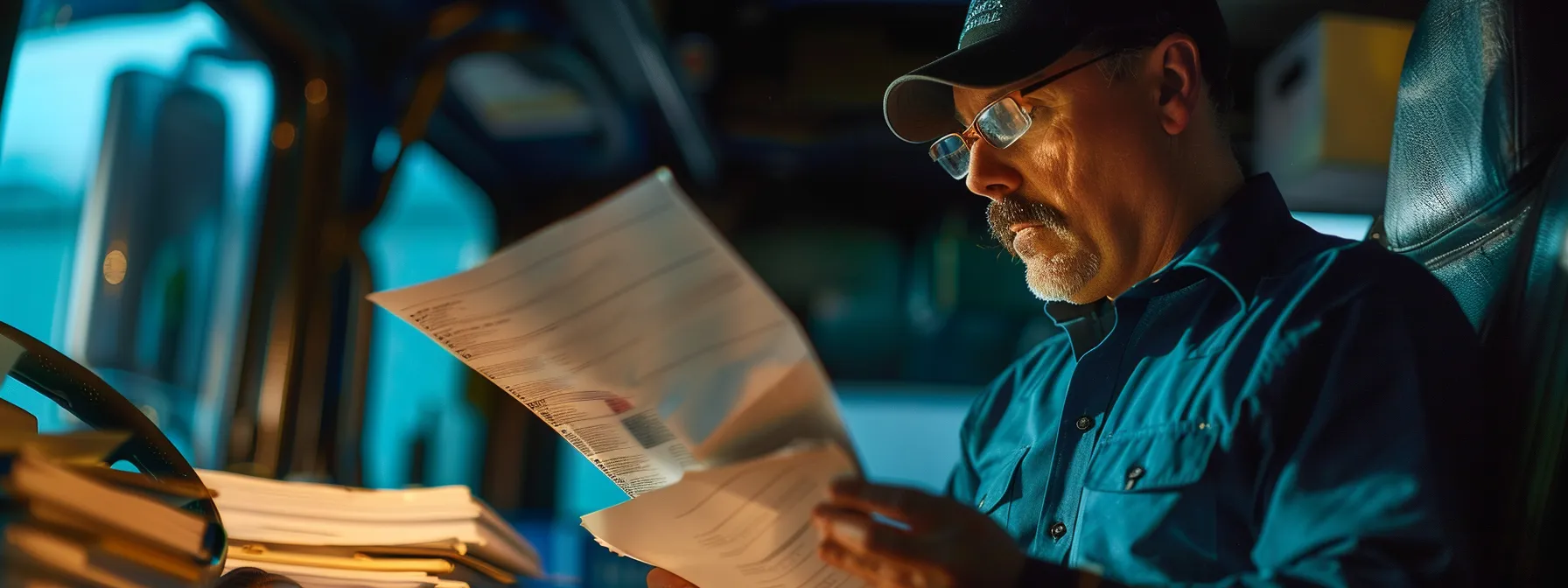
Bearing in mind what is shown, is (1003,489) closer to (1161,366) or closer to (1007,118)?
(1161,366)

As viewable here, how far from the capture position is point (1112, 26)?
1.07 meters

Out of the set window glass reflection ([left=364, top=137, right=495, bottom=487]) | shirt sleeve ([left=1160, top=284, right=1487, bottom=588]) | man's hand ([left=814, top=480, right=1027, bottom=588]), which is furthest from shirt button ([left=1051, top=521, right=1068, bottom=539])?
window glass reflection ([left=364, top=137, right=495, bottom=487])

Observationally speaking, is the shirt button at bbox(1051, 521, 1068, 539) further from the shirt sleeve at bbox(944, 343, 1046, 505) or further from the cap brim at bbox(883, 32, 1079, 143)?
the cap brim at bbox(883, 32, 1079, 143)

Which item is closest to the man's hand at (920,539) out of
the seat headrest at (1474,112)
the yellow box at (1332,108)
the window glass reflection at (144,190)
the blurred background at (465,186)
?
the blurred background at (465,186)

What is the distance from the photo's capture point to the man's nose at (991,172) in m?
1.13

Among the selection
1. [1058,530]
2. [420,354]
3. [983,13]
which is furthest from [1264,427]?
[420,354]

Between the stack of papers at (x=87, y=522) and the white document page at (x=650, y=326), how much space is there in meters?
0.19

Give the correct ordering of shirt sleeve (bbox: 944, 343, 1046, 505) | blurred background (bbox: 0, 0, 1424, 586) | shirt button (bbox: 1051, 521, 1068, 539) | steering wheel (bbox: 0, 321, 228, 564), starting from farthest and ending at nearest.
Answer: blurred background (bbox: 0, 0, 1424, 586), shirt sleeve (bbox: 944, 343, 1046, 505), shirt button (bbox: 1051, 521, 1068, 539), steering wheel (bbox: 0, 321, 228, 564)

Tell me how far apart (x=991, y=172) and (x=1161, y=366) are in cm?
30

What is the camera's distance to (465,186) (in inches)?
130

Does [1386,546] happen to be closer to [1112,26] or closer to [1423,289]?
[1423,289]

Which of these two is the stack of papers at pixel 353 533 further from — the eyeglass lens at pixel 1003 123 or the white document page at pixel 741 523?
the eyeglass lens at pixel 1003 123

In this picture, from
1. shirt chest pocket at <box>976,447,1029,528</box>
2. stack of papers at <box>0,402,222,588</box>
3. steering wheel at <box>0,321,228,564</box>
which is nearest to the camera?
stack of papers at <box>0,402,222,588</box>

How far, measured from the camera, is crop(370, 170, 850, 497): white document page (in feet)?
2.06
